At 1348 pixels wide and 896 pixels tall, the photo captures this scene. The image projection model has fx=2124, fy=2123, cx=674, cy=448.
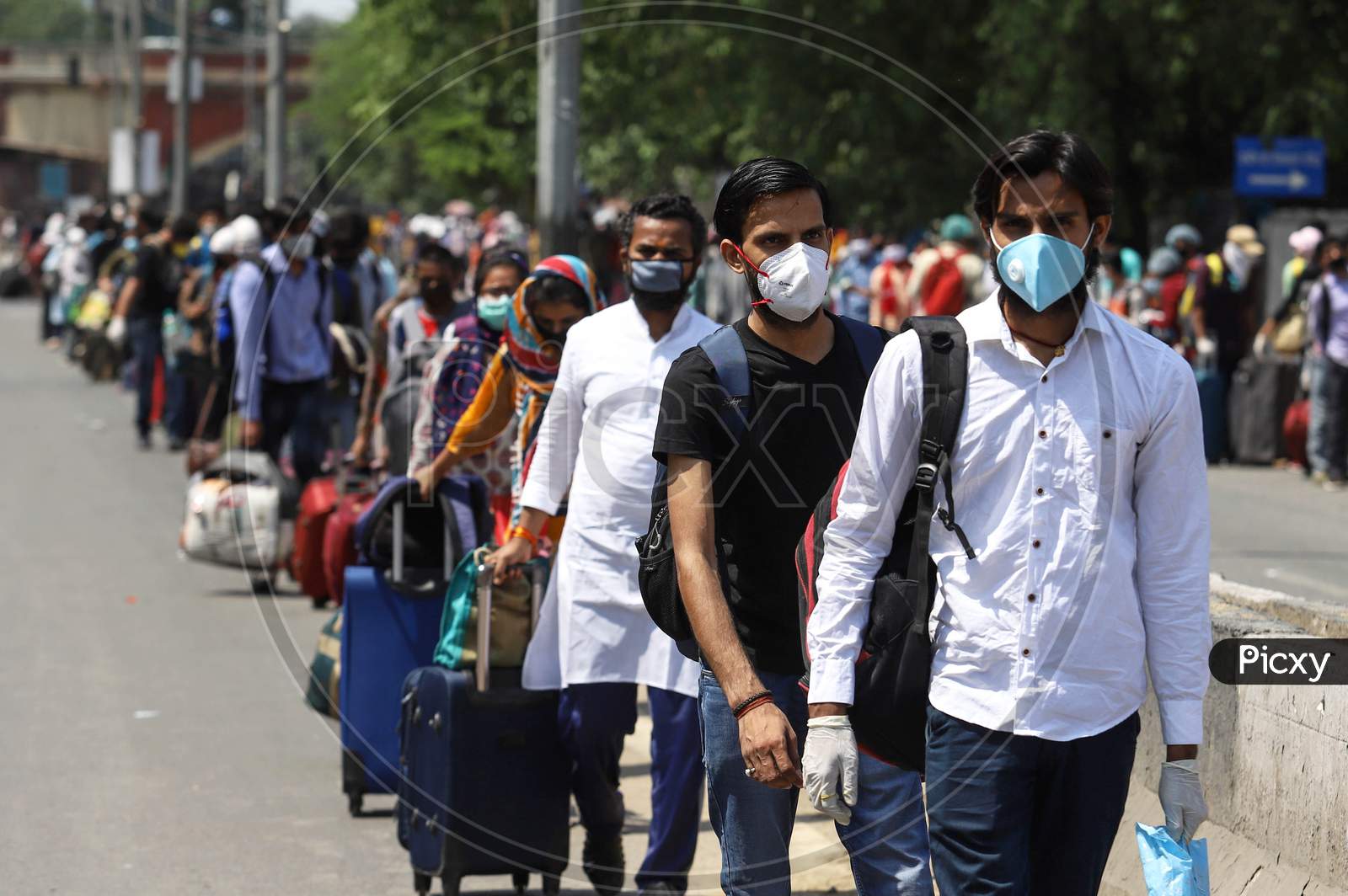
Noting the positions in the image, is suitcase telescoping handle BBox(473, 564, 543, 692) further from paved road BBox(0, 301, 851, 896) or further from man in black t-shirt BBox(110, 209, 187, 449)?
man in black t-shirt BBox(110, 209, 187, 449)

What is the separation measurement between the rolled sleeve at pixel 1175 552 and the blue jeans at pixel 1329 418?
39.2 ft

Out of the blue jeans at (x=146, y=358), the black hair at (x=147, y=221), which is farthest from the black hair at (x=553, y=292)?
the black hair at (x=147, y=221)

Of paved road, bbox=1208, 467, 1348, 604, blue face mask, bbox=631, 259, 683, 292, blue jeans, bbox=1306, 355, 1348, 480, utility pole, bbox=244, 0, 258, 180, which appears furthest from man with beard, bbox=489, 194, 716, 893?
utility pole, bbox=244, 0, 258, 180

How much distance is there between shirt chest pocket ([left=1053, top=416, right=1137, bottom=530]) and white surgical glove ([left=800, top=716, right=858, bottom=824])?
1.65 ft

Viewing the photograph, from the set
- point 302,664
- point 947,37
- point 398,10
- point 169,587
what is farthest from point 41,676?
point 947,37

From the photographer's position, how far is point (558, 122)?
29.5 feet

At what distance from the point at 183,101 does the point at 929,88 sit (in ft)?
46.2

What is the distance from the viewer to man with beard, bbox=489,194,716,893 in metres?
5.10

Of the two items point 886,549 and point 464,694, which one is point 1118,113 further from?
point 886,549

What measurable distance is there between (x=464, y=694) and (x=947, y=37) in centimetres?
1939

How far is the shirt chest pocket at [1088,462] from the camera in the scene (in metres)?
3.16

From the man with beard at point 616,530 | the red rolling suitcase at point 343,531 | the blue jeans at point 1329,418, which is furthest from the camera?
the blue jeans at point 1329,418

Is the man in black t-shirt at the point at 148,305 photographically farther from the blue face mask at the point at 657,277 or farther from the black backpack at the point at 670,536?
the black backpack at the point at 670,536

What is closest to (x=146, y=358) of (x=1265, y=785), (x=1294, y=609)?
(x=1294, y=609)
